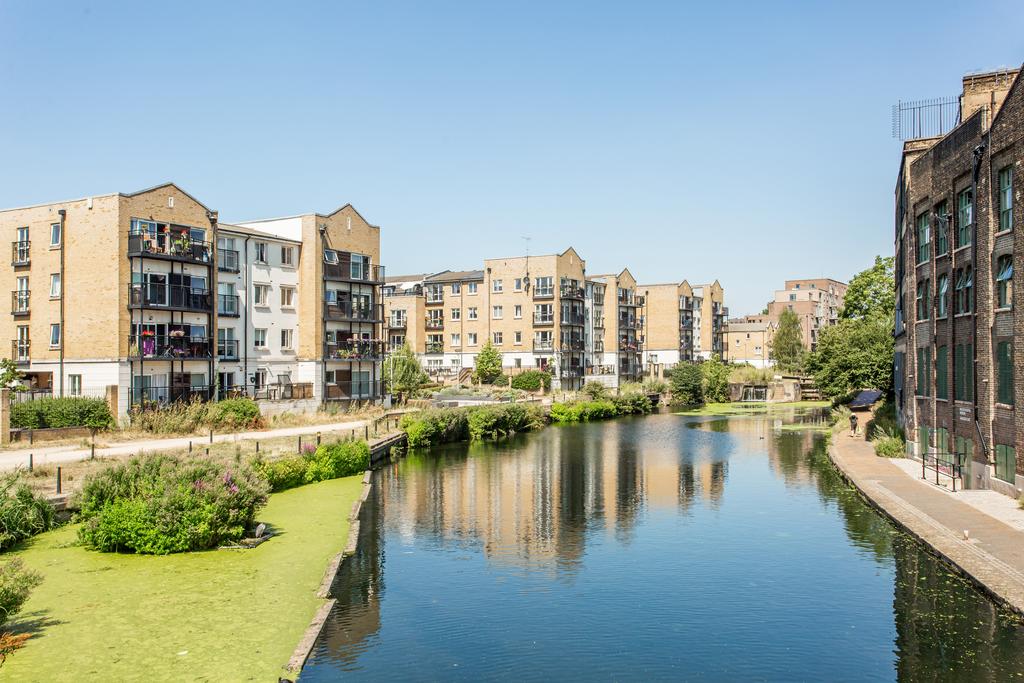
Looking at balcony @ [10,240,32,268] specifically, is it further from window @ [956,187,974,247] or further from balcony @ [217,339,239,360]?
window @ [956,187,974,247]

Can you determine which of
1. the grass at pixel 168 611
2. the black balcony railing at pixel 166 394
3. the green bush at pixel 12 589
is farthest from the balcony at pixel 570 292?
the green bush at pixel 12 589

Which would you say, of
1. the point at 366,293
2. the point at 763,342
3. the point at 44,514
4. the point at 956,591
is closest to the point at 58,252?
the point at 366,293

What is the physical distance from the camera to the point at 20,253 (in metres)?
45.5

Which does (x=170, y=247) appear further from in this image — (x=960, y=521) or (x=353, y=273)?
(x=960, y=521)

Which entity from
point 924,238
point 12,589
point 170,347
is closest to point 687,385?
point 924,238

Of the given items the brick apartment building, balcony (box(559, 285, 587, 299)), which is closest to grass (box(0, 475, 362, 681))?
the brick apartment building

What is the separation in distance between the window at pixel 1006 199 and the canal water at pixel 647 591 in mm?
10500

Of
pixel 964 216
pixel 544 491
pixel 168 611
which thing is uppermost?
pixel 964 216

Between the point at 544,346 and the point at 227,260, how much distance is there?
3933 centimetres

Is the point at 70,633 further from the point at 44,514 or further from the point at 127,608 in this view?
the point at 44,514

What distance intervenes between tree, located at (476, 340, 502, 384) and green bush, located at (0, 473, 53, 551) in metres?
59.2

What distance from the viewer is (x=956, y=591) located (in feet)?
59.2

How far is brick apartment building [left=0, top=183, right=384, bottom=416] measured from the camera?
42.3 metres

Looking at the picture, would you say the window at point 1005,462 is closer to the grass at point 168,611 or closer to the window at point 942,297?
the window at point 942,297
